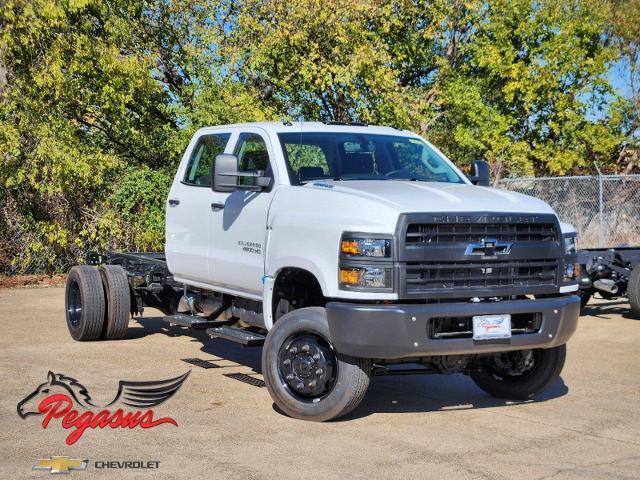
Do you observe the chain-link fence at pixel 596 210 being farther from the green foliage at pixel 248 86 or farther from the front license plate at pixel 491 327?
the front license plate at pixel 491 327

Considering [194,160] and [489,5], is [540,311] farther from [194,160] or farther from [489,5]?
[489,5]

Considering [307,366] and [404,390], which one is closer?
[307,366]

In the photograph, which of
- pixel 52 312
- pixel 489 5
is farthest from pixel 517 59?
pixel 52 312

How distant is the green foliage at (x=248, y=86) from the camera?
1822cm

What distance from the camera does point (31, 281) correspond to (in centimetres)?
1823

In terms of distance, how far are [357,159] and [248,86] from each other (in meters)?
14.3

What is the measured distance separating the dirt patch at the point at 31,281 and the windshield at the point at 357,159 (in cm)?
1098

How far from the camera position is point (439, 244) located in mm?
6824

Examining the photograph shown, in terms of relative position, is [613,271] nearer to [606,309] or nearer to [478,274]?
[606,309]

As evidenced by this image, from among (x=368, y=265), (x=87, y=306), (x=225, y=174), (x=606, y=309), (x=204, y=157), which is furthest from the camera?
(x=606, y=309)

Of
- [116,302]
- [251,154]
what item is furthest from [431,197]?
[116,302]

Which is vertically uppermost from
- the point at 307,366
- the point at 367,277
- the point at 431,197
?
the point at 431,197

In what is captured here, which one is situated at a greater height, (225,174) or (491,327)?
(225,174)

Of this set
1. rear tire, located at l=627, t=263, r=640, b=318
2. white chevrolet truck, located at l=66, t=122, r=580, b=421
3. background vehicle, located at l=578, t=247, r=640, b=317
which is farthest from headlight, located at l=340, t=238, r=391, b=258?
rear tire, located at l=627, t=263, r=640, b=318
